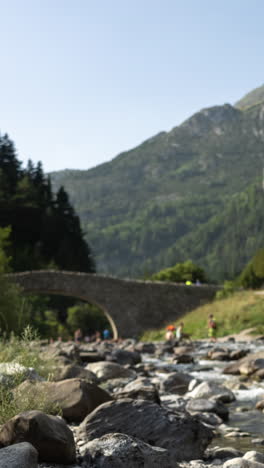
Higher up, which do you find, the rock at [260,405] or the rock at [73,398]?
the rock at [73,398]

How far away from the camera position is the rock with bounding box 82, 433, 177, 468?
5320 millimetres

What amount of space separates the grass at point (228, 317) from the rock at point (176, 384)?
17.9 meters

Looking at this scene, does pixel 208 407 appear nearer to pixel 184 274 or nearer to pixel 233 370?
pixel 233 370

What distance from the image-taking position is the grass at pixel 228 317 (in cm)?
3209

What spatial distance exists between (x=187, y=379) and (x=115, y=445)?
7340 millimetres

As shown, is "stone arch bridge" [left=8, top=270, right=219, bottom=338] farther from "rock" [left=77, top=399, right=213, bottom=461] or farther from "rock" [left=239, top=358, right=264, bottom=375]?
"rock" [left=77, top=399, right=213, bottom=461]

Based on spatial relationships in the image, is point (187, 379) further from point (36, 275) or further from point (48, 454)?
point (36, 275)

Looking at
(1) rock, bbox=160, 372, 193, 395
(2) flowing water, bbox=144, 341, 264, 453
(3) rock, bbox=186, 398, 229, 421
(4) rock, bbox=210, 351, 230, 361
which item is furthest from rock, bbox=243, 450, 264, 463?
(4) rock, bbox=210, 351, 230, 361

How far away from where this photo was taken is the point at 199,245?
18425cm

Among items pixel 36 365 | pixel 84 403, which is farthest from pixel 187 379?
pixel 84 403

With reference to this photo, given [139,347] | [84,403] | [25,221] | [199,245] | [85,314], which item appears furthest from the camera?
[199,245]

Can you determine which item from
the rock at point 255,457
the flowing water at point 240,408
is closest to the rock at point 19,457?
the rock at point 255,457

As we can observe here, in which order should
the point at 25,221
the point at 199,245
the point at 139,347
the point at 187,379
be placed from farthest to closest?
1. the point at 199,245
2. the point at 25,221
3. the point at 139,347
4. the point at 187,379

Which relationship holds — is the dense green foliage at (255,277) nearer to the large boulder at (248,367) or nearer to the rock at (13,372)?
the large boulder at (248,367)
